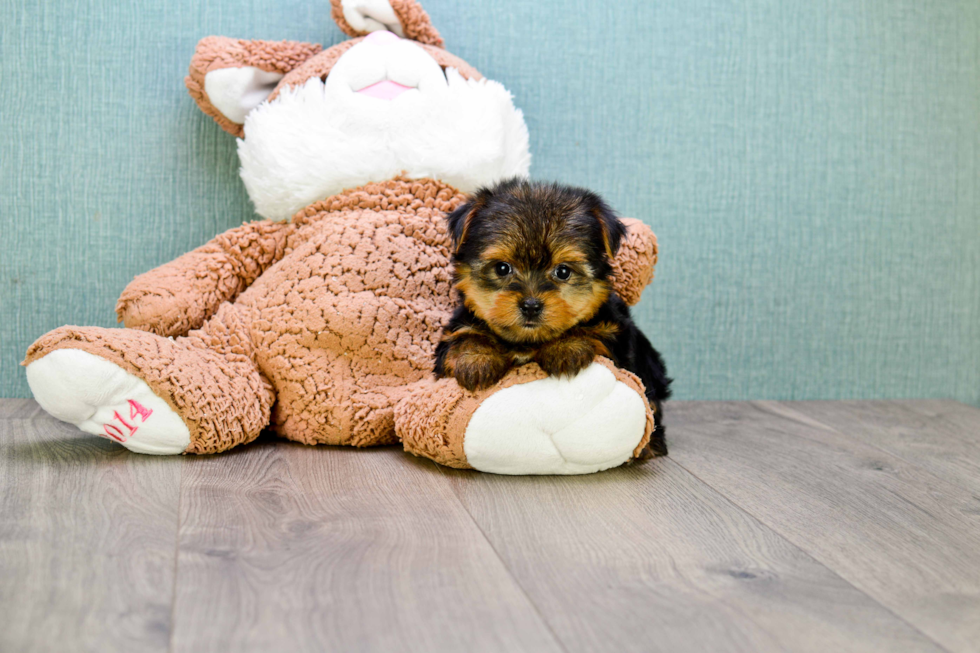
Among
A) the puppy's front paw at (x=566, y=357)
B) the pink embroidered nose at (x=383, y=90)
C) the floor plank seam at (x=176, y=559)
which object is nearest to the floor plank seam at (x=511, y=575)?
the puppy's front paw at (x=566, y=357)

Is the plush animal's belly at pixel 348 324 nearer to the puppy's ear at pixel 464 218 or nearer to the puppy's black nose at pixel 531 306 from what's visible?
→ the puppy's ear at pixel 464 218

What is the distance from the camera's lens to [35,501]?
1.67 m

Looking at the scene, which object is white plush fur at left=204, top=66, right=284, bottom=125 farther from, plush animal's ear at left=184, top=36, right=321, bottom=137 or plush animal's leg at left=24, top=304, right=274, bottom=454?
plush animal's leg at left=24, top=304, right=274, bottom=454

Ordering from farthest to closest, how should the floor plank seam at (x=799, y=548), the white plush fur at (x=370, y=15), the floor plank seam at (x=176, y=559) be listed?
the white plush fur at (x=370, y=15)
the floor plank seam at (x=799, y=548)
the floor plank seam at (x=176, y=559)

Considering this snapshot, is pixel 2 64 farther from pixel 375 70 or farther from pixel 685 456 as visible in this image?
pixel 685 456

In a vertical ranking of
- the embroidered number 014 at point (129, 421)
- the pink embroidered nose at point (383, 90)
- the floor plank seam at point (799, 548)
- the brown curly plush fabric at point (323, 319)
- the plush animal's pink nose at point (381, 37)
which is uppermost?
the plush animal's pink nose at point (381, 37)

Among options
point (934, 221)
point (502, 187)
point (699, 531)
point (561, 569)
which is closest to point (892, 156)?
point (934, 221)

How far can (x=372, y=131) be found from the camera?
→ 2291 millimetres

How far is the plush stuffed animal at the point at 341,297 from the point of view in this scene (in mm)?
1898

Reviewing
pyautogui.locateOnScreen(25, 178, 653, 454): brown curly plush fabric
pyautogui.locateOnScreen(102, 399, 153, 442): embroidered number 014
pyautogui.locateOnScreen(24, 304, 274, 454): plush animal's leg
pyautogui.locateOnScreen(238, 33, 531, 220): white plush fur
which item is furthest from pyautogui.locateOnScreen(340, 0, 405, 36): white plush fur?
pyautogui.locateOnScreen(102, 399, 153, 442): embroidered number 014

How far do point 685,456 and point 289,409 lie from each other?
3.68ft

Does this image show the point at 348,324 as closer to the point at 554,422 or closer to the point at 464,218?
the point at 464,218

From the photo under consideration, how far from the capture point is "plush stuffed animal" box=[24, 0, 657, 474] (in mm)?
1898

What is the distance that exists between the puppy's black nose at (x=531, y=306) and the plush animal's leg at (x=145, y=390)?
0.82m
